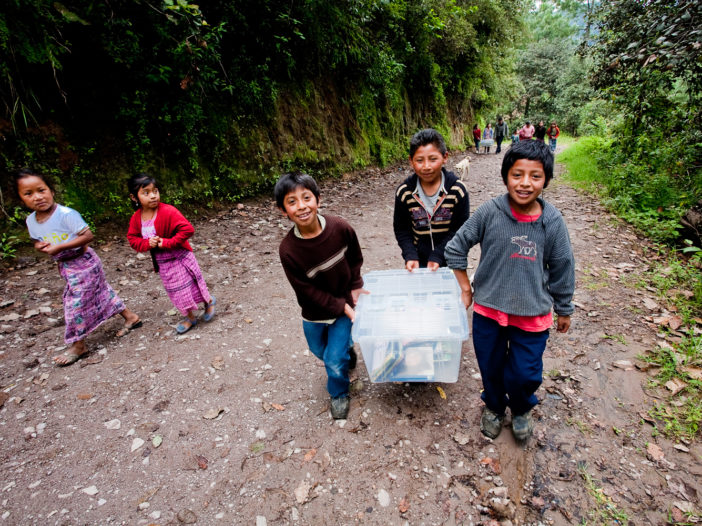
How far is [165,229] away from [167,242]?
157 mm

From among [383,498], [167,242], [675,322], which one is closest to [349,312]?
[383,498]

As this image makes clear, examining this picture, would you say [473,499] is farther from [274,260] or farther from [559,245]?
[274,260]

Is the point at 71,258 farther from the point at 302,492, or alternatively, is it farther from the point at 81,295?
the point at 302,492

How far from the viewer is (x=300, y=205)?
6.93ft

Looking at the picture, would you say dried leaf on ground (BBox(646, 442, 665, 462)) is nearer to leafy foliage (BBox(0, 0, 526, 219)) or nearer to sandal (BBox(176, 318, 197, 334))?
sandal (BBox(176, 318, 197, 334))

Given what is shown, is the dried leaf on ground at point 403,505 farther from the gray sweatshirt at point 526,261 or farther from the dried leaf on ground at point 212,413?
the dried leaf on ground at point 212,413

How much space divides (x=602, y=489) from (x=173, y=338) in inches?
148

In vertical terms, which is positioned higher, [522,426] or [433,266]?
[433,266]

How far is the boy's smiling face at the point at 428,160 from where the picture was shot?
2.44m

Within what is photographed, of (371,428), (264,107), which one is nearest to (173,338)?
(371,428)

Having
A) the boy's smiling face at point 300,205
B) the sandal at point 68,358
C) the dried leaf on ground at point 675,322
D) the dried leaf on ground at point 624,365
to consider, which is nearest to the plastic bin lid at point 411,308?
the boy's smiling face at point 300,205

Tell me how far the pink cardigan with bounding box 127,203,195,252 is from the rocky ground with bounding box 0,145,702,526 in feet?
3.38

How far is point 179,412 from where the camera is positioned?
269cm

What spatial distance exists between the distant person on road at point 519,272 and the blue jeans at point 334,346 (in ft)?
2.88
